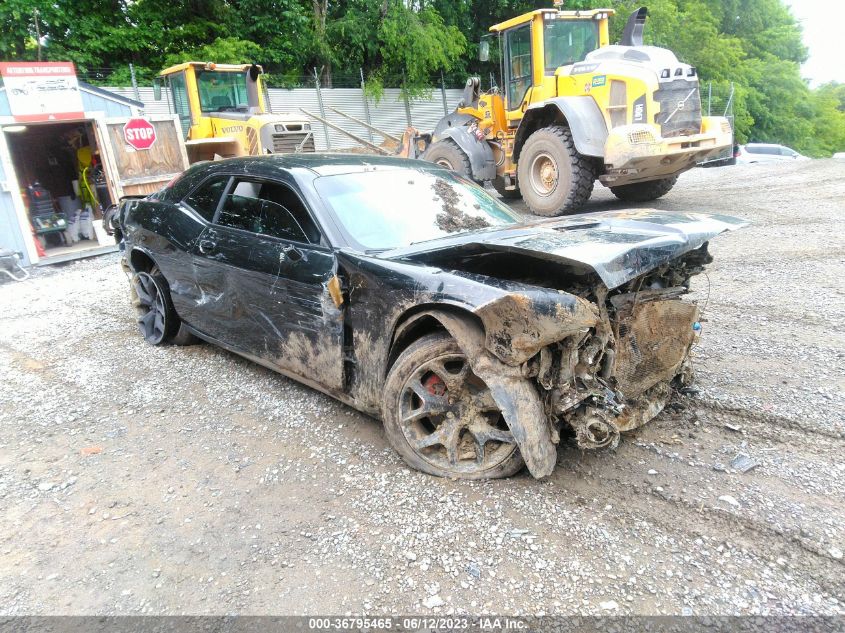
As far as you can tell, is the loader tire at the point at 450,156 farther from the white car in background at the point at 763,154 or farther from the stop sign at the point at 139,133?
the white car in background at the point at 763,154

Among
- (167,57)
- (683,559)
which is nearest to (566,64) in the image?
(683,559)

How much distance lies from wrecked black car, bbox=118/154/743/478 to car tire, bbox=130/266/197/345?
0.74 meters

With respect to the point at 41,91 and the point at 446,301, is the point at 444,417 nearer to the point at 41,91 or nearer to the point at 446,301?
the point at 446,301

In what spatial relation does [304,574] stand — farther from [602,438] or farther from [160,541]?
[602,438]

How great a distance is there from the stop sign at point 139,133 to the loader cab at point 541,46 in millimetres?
6211

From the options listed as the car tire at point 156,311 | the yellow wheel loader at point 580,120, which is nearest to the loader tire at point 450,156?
the yellow wheel loader at point 580,120

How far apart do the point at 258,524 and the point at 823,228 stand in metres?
8.35

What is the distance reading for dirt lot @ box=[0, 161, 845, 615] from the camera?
7.80 feet

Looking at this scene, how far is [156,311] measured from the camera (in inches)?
207

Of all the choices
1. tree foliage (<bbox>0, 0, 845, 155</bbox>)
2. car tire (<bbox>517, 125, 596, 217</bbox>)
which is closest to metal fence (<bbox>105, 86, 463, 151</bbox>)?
tree foliage (<bbox>0, 0, 845, 155</bbox>)

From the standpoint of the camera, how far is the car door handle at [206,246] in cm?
426

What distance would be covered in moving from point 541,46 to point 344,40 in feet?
48.7

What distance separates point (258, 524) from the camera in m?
2.85

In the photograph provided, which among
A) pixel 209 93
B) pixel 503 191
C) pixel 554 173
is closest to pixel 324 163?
pixel 554 173
